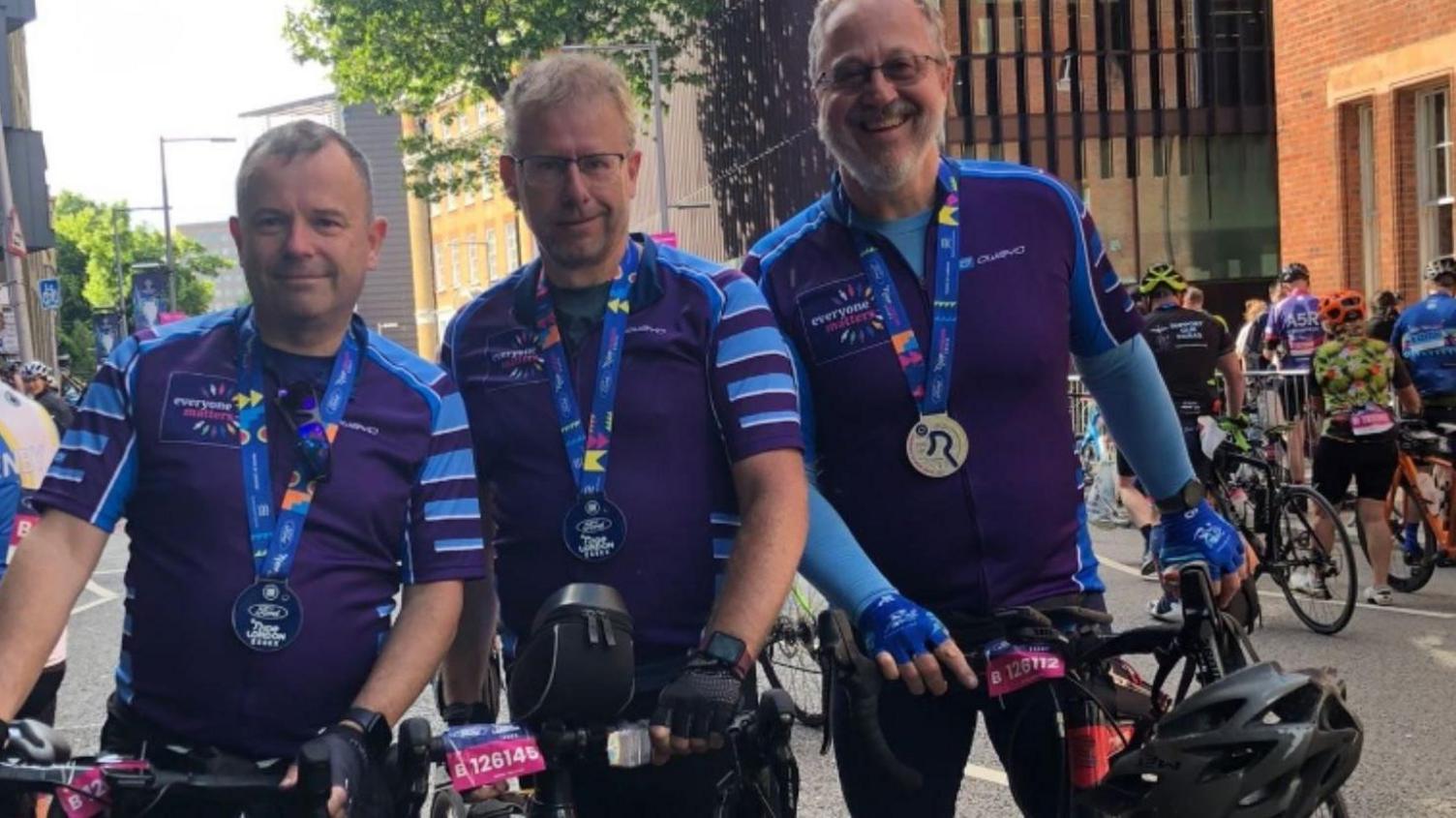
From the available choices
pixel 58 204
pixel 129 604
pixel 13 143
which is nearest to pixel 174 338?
pixel 129 604

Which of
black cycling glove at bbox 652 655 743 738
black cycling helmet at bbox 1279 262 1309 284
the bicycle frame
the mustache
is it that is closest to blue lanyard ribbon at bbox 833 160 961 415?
the mustache

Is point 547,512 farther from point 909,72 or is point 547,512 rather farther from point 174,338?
point 909,72

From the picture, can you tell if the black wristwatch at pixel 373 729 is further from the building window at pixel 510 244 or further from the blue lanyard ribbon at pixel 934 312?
the building window at pixel 510 244

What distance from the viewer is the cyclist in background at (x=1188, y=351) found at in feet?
40.4

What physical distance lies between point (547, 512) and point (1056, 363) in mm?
944

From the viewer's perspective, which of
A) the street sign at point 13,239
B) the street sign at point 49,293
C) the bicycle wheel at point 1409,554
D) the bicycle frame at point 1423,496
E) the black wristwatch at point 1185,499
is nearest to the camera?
the black wristwatch at point 1185,499

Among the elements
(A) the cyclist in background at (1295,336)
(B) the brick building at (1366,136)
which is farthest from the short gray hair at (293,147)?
(B) the brick building at (1366,136)

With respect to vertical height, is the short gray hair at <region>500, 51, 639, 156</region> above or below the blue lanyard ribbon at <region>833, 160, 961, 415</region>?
above

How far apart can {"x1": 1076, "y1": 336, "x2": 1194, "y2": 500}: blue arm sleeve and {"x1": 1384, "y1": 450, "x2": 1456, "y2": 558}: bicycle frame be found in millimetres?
8941

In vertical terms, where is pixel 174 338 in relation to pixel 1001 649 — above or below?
above

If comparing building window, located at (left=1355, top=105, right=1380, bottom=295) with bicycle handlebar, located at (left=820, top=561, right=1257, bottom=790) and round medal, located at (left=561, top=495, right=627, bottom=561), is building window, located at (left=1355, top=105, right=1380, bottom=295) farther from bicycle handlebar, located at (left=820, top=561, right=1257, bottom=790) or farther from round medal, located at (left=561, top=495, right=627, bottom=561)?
round medal, located at (left=561, top=495, right=627, bottom=561)

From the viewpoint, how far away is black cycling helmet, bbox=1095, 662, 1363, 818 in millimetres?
2631

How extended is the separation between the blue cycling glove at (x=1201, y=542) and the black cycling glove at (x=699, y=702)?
0.98m

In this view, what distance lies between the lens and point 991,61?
1599 inches
